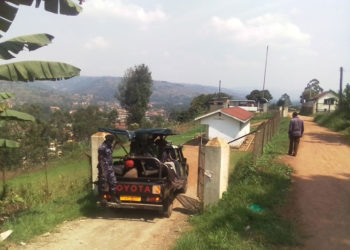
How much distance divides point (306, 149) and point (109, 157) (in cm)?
968

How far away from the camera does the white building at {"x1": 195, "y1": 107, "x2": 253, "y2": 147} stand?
25219 mm

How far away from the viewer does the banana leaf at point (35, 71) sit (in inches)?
292

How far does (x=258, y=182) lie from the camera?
8852mm

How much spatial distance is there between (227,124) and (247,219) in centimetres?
1902

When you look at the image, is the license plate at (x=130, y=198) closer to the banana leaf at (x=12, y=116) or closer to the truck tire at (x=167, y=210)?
the truck tire at (x=167, y=210)

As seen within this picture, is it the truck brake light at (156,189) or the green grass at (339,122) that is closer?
the truck brake light at (156,189)

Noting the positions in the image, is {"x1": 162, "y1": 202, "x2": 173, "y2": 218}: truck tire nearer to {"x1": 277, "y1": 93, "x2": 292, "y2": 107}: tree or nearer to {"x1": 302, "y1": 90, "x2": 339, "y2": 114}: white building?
{"x1": 302, "y1": 90, "x2": 339, "y2": 114}: white building

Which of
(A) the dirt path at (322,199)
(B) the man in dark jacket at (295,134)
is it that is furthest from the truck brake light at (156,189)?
(B) the man in dark jacket at (295,134)

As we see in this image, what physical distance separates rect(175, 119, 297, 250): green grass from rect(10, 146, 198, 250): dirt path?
50 centimetres

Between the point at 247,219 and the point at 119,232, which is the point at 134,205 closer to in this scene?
the point at 119,232

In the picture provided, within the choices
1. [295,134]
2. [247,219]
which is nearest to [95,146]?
[247,219]

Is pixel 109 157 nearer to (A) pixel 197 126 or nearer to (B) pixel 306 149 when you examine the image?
(B) pixel 306 149

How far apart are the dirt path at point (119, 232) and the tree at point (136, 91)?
43.1 meters

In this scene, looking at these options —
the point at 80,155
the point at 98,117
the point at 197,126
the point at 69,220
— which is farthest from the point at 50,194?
the point at 98,117
